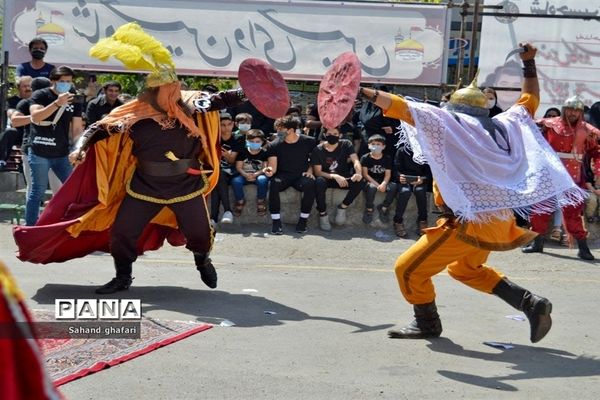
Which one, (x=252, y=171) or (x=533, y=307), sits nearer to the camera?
(x=533, y=307)

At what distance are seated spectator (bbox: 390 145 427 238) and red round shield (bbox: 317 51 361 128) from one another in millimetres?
5093

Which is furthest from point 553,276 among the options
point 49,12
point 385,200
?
point 49,12

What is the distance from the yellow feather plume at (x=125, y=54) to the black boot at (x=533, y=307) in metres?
2.91

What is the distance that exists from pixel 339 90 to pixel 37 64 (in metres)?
6.19

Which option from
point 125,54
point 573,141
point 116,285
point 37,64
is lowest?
point 116,285

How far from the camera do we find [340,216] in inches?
442

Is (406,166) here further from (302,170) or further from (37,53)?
(37,53)

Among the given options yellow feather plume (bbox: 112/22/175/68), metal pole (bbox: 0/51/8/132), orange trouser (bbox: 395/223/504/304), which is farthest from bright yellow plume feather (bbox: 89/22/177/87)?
metal pole (bbox: 0/51/8/132)

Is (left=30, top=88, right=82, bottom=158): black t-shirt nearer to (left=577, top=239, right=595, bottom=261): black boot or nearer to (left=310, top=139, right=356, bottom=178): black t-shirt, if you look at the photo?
(left=310, top=139, right=356, bottom=178): black t-shirt

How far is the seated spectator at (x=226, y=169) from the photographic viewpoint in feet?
35.7

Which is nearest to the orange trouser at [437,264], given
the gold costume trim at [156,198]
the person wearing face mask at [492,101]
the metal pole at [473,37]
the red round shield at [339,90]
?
the red round shield at [339,90]

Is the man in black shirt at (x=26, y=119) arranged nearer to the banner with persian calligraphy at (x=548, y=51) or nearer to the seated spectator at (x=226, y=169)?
the seated spectator at (x=226, y=169)

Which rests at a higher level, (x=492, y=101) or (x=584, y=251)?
(x=492, y=101)

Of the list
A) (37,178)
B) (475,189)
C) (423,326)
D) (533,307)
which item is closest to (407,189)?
(37,178)
